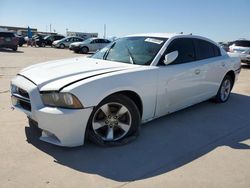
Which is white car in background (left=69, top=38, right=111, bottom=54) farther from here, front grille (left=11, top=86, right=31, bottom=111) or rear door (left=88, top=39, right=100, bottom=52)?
front grille (left=11, top=86, right=31, bottom=111)

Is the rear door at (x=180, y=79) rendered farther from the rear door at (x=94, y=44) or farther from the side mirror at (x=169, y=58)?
the rear door at (x=94, y=44)

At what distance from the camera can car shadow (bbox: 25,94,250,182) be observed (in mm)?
3541

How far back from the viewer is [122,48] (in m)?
5.34

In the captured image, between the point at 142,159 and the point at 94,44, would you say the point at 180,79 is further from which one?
the point at 94,44

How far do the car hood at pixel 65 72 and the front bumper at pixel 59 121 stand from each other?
20 centimetres

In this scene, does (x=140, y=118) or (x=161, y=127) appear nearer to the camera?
(x=140, y=118)

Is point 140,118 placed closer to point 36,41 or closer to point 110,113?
point 110,113

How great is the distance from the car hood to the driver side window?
3.01ft

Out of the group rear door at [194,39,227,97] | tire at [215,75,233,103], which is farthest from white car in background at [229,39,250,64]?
rear door at [194,39,227,97]

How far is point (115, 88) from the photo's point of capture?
3.97 metres

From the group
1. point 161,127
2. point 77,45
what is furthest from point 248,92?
point 77,45

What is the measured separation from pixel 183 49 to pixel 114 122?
2114 millimetres

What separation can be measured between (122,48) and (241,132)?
253 cm

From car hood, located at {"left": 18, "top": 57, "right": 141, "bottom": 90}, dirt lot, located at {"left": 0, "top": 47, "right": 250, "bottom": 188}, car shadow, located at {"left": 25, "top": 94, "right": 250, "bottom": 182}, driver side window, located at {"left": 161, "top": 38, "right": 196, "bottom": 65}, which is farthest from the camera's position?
driver side window, located at {"left": 161, "top": 38, "right": 196, "bottom": 65}
